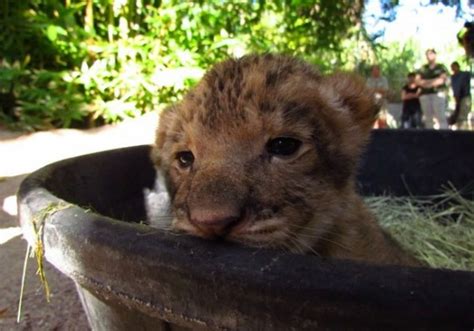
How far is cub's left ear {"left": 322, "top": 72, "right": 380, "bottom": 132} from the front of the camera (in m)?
2.56

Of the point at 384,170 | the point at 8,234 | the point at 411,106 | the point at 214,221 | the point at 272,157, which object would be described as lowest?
the point at 8,234

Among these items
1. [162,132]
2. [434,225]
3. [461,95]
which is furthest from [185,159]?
[461,95]

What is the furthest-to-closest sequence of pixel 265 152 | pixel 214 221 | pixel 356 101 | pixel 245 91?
pixel 356 101, pixel 245 91, pixel 265 152, pixel 214 221

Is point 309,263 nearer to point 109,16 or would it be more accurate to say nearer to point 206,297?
point 206,297

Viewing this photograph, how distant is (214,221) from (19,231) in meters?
3.58

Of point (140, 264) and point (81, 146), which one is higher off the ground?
point (140, 264)

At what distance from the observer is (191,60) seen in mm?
8680

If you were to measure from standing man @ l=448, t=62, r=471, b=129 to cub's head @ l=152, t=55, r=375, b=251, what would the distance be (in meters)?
9.85

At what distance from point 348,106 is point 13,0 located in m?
7.52

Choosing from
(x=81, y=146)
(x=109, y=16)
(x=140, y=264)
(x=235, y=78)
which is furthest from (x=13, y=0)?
(x=140, y=264)

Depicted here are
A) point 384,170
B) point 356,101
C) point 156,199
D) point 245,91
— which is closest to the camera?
point 245,91

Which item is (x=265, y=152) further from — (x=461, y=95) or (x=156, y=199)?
(x=461, y=95)

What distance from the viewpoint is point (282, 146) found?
2041mm

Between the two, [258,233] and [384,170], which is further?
[384,170]
